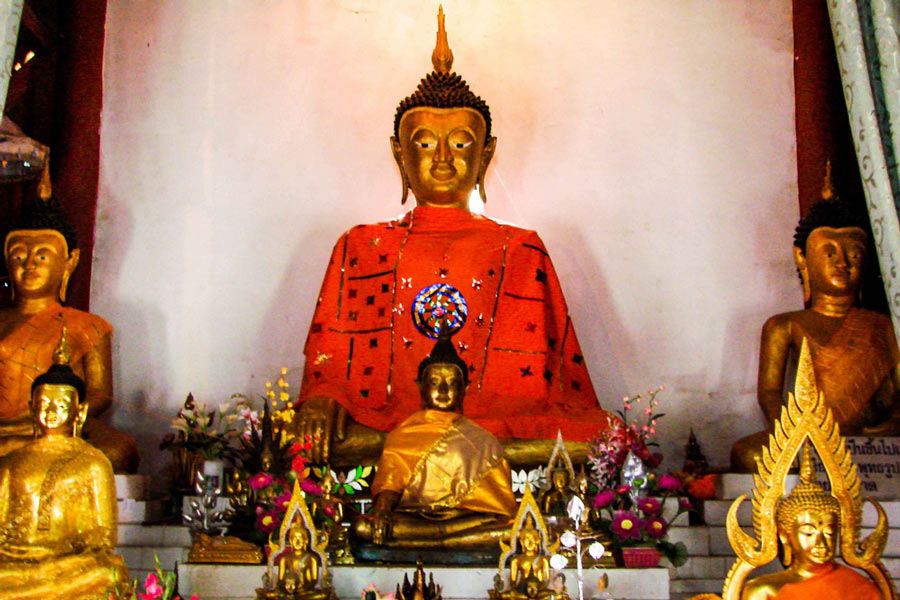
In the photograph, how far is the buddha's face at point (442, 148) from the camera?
18.8ft

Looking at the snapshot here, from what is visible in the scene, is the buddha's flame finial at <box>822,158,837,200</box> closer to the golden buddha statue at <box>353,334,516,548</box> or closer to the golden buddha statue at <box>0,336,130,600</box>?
the golden buddha statue at <box>353,334,516,548</box>

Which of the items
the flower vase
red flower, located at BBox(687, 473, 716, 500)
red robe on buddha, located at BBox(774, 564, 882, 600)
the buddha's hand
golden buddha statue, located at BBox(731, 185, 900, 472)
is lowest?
red robe on buddha, located at BBox(774, 564, 882, 600)

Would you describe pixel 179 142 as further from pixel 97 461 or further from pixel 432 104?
pixel 97 461

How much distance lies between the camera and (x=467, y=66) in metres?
6.38

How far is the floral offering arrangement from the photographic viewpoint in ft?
13.6

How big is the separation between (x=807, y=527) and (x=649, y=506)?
1008mm

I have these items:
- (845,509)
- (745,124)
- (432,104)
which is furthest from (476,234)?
(845,509)

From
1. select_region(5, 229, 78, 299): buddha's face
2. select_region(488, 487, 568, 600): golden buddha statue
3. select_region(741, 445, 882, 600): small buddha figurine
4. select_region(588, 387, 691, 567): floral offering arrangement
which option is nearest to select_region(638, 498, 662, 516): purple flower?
select_region(588, 387, 691, 567): floral offering arrangement

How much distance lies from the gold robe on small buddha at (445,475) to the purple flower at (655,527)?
1.57 feet

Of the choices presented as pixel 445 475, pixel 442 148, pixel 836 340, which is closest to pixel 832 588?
pixel 445 475

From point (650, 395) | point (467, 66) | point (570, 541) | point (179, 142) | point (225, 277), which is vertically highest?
point (467, 66)

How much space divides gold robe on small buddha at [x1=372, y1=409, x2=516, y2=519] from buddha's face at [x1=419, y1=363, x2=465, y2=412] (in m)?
0.12

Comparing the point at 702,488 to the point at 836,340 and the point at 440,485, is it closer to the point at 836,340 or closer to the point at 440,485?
the point at 836,340

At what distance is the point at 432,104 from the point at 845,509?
310 centimetres
